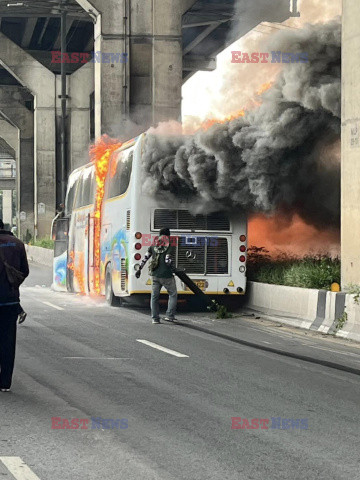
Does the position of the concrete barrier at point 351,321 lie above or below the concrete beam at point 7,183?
below

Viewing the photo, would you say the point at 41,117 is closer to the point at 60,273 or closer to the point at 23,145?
the point at 23,145

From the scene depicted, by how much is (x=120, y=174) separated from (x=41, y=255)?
29073 mm

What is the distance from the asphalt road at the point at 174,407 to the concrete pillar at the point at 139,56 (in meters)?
18.5

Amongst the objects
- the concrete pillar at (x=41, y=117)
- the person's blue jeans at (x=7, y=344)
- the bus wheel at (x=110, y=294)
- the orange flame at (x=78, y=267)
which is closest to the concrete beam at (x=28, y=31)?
the concrete pillar at (x=41, y=117)

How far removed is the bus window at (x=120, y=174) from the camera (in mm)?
21672

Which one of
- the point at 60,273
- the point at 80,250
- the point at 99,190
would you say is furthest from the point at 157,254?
the point at 60,273

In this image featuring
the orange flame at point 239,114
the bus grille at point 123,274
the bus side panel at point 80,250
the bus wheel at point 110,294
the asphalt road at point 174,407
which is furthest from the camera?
the bus side panel at point 80,250

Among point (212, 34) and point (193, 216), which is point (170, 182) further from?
point (212, 34)

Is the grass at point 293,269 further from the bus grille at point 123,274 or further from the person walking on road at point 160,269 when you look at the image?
the bus grille at point 123,274

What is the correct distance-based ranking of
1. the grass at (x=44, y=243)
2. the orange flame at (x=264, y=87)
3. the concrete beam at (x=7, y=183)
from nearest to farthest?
the orange flame at (x=264, y=87)
the grass at (x=44, y=243)
the concrete beam at (x=7, y=183)

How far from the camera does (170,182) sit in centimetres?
2100

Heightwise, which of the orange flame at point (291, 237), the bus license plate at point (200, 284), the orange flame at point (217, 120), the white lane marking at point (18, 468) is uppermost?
the orange flame at point (217, 120)

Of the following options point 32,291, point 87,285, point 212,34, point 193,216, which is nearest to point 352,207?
point 193,216

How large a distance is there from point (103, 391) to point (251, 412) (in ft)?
5.70
